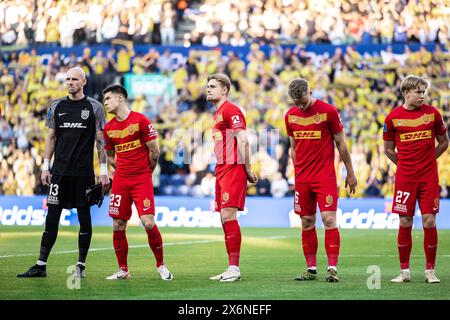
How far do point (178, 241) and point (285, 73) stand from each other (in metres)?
8.82

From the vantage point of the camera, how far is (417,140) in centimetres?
1001

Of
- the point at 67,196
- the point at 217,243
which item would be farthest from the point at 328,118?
the point at 217,243

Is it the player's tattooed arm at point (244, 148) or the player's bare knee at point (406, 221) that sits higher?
the player's tattooed arm at point (244, 148)

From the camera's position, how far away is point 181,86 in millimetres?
25344

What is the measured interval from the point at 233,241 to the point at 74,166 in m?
1.94

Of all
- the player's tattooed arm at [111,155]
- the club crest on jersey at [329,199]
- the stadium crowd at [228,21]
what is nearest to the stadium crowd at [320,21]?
the stadium crowd at [228,21]

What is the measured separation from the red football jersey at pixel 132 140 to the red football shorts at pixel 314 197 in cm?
159

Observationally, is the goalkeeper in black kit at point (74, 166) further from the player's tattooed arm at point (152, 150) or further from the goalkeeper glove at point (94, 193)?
the player's tattooed arm at point (152, 150)

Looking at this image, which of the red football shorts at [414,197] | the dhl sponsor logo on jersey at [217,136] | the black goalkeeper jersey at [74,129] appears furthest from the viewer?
the black goalkeeper jersey at [74,129]

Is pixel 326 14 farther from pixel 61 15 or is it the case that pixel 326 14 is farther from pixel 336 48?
pixel 61 15

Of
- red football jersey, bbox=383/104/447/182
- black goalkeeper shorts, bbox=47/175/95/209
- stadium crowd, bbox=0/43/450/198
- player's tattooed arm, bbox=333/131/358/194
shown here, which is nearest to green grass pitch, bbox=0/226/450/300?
black goalkeeper shorts, bbox=47/175/95/209

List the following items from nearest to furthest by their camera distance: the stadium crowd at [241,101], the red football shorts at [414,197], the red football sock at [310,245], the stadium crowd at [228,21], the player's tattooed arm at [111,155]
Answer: the red football shorts at [414,197]
the red football sock at [310,245]
the player's tattooed arm at [111,155]
the stadium crowd at [241,101]
the stadium crowd at [228,21]

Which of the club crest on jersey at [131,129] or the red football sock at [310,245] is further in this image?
the red football sock at [310,245]

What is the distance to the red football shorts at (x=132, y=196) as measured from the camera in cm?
1007
